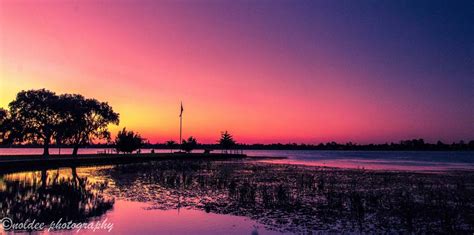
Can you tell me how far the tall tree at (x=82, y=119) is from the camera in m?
68.0

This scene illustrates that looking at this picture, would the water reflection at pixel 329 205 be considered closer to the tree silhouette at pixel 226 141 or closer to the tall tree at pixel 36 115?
the tall tree at pixel 36 115

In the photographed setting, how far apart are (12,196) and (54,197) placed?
2.40 metres

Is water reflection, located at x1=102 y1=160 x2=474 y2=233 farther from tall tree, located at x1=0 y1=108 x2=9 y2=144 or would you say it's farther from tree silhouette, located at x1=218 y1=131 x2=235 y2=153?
tree silhouette, located at x1=218 y1=131 x2=235 y2=153

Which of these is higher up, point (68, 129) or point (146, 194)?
point (68, 129)

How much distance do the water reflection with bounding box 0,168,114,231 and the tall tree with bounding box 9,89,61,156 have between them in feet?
120

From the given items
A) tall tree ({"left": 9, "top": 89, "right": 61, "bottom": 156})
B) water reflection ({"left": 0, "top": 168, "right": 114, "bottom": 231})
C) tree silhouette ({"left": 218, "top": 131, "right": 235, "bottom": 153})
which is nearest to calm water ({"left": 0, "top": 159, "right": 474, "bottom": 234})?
water reflection ({"left": 0, "top": 168, "right": 114, "bottom": 231})

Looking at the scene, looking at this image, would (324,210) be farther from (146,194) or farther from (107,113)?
(107,113)

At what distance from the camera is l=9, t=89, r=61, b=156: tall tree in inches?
2522

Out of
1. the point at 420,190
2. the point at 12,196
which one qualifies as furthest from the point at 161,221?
the point at 420,190

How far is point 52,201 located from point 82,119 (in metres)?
52.0

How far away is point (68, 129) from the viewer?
224 feet

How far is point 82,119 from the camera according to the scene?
71125mm

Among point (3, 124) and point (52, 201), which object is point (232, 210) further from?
point (3, 124)

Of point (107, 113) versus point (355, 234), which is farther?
point (107, 113)
